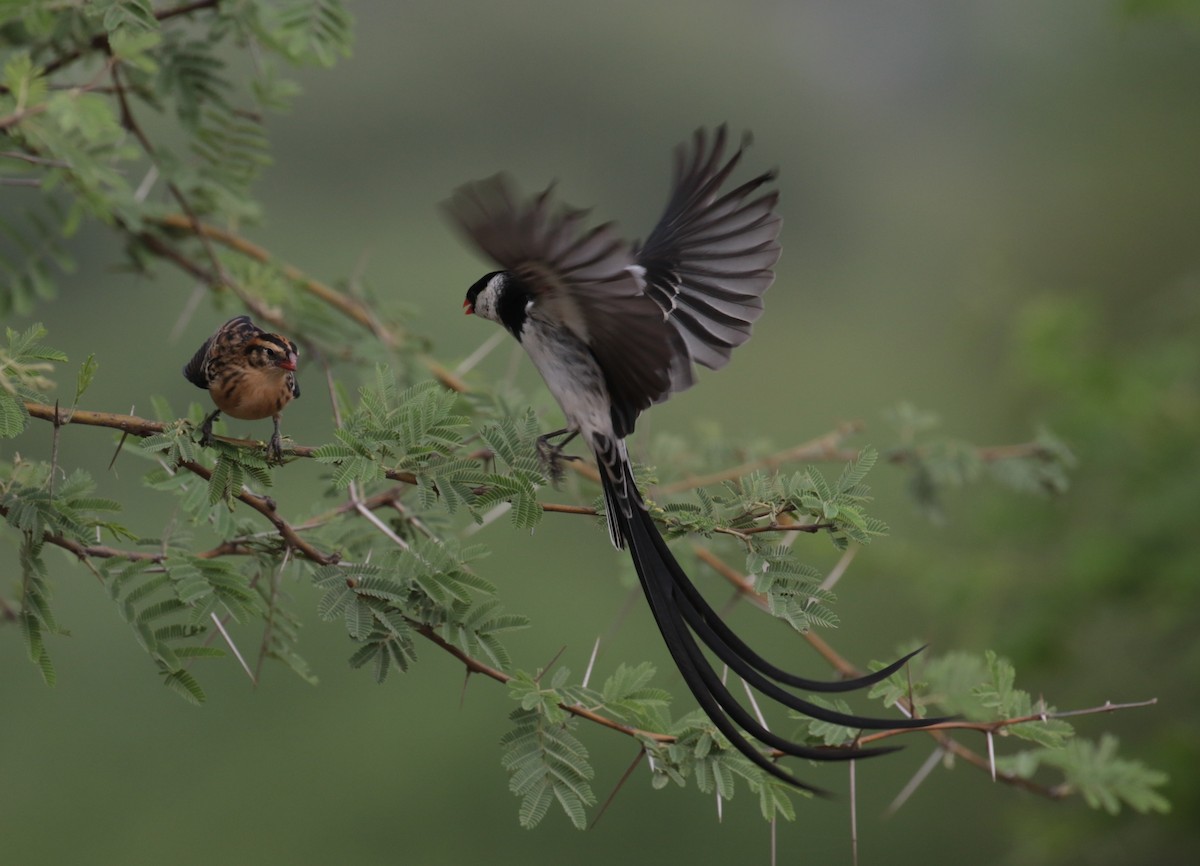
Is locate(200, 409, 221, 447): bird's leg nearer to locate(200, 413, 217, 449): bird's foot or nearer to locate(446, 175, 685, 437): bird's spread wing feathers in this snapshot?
locate(200, 413, 217, 449): bird's foot

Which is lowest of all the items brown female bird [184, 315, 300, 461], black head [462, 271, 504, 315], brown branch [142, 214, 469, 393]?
brown female bird [184, 315, 300, 461]

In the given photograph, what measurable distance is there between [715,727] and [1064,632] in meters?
2.09

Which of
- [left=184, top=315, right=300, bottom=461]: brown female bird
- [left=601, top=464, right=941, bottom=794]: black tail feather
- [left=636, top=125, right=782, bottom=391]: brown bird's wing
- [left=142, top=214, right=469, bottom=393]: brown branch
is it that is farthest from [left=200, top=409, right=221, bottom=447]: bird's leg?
[left=142, top=214, right=469, bottom=393]: brown branch

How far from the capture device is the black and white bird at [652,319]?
3.31 ft

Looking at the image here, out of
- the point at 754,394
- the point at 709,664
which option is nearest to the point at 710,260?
the point at 709,664

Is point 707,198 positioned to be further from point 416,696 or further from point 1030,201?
point 1030,201

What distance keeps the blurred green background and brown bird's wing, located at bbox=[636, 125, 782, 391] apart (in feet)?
2.36

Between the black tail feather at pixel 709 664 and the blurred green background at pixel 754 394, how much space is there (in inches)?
39.4

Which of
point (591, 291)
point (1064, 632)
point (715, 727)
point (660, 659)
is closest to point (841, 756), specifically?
point (715, 727)

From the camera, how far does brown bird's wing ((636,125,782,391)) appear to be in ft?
4.84

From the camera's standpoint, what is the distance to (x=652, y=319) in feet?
3.67

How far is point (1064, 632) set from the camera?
9.68ft

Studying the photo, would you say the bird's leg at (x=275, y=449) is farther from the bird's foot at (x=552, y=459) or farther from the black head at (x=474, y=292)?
the black head at (x=474, y=292)

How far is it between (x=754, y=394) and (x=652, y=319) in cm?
529
